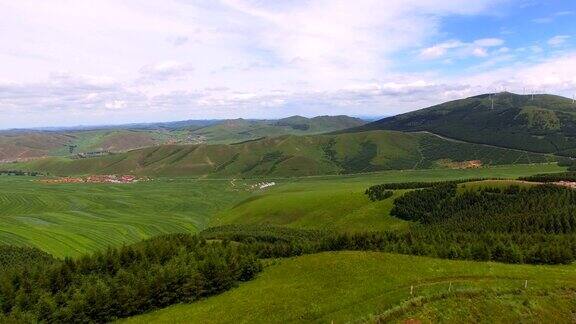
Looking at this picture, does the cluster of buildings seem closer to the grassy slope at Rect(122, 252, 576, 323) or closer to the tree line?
the grassy slope at Rect(122, 252, 576, 323)

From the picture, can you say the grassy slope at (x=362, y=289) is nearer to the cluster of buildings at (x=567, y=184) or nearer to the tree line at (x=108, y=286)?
the tree line at (x=108, y=286)

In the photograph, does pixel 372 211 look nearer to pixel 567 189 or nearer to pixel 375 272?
pixel 567 189

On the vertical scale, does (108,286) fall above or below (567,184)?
below

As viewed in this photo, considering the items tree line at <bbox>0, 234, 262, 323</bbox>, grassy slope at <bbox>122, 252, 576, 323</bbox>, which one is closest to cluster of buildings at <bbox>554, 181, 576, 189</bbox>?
grassy slope at <bbox>122, 252, 576, 323</bbox>

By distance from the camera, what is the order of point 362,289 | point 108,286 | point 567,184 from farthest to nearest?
point 567,184 → point 108,286 → point 362,289

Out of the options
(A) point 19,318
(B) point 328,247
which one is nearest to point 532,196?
(B) point 328,247

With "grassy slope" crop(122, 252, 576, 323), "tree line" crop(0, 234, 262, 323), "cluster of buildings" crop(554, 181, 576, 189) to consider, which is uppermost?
"grassy slope" crop(122, 252, 576, 323)

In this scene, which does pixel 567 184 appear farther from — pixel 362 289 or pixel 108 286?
pixel 108 286

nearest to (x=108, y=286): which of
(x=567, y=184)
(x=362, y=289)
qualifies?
→ (x=362, y=289)

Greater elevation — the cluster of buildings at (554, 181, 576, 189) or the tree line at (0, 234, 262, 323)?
the cluster of buildings at (554, 181, 576, 189)

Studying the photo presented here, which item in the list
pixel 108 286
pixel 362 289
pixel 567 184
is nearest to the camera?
pixel 362 289

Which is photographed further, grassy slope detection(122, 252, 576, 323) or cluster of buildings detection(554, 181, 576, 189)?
cluster of buildings detection(554, 181, 576, 189)
